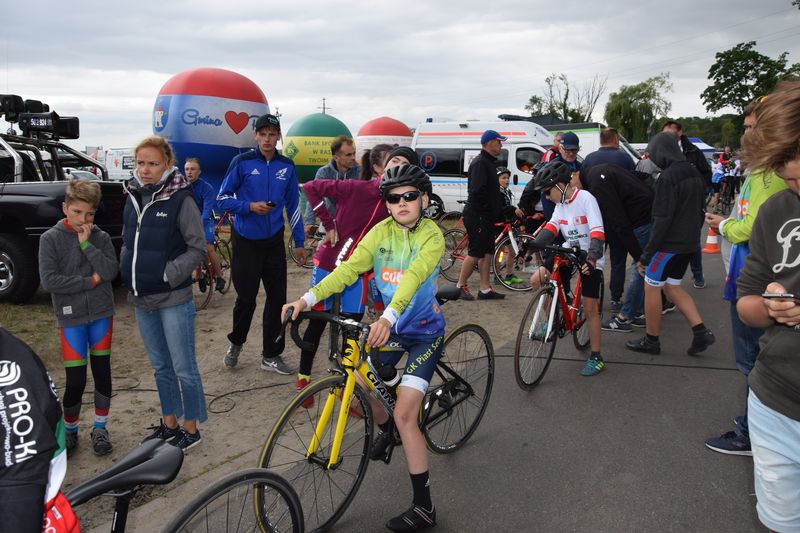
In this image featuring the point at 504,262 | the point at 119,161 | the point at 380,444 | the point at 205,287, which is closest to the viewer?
the point at 380,444

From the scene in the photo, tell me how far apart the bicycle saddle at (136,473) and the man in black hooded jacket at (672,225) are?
15.5ft

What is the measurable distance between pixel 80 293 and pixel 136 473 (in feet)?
8.53

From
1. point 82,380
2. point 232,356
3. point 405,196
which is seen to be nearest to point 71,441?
point 82,380

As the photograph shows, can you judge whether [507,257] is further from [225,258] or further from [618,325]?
[225,258]

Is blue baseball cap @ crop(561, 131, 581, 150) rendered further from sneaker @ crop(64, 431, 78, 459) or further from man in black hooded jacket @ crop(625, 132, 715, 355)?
sneaker @ crop(64, 431, 78, 459)

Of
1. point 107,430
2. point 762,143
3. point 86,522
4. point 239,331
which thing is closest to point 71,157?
point 239,331

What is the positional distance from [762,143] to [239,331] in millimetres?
4572

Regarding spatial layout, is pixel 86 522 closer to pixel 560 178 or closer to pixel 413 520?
pixel 413 520

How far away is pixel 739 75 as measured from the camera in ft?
203

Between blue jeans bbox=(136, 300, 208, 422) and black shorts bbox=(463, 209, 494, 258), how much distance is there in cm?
509

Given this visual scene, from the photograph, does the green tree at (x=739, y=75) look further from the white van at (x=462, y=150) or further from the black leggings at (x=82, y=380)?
the black leggings at (x=82, y=380)

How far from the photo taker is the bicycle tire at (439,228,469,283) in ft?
33.1

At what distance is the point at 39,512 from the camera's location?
56.0 inches

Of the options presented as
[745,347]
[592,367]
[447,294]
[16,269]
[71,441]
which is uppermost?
[447,294]
